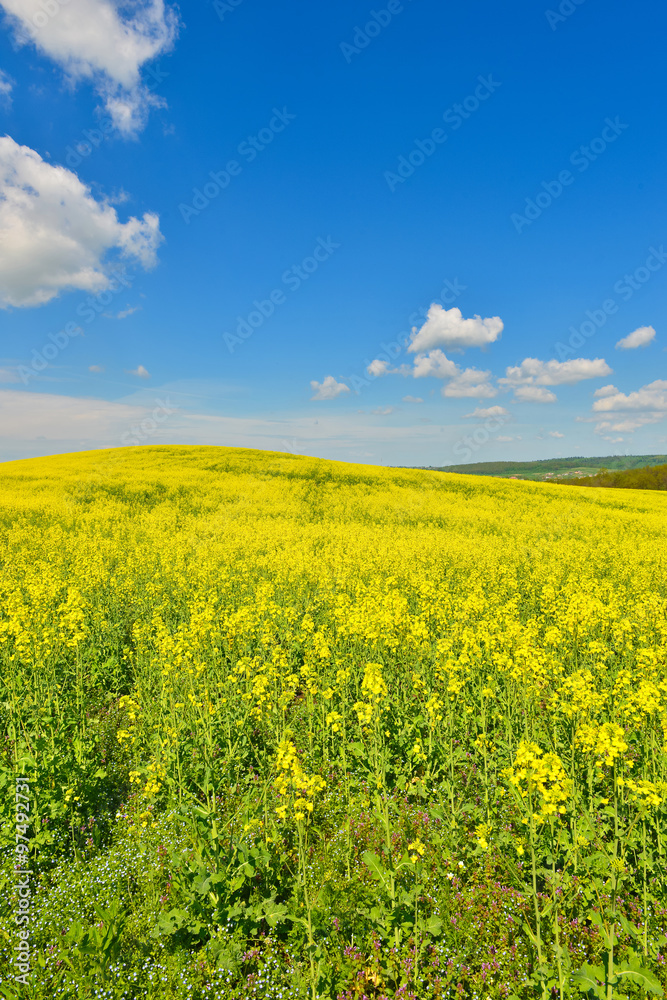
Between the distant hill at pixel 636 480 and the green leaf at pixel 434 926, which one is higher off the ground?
the distant hill at pixel 636 480

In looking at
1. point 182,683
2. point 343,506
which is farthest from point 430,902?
point 343,506

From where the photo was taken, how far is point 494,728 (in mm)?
6852

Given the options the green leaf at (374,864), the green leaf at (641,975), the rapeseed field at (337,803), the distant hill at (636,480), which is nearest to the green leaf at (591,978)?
the rapeseed field at (337,803)

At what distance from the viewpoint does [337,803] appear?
557 centimetres

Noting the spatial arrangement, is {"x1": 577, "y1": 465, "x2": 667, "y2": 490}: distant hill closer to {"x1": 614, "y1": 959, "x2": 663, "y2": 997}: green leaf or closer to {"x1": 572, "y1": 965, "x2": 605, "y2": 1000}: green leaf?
{"x1": 614, "y1": 959, "x2": 663, "y2": 997}: green leaf

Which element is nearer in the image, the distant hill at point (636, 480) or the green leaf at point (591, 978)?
the green leaf at point (591, 978)

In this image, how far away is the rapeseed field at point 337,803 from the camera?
12.1ft

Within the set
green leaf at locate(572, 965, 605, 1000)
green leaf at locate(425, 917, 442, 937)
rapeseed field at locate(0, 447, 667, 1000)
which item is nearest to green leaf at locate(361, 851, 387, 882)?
rapeseed field at locate(0, 447, 667, 1000)

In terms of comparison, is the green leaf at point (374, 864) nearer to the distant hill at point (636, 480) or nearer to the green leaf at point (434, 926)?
the green leaf at point (434, 926)

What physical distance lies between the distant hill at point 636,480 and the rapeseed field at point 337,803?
92532 mm

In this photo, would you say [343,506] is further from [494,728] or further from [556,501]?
[494,728]

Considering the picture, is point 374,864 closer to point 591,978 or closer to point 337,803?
point 337,803

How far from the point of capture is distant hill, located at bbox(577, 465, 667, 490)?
84.0 metres

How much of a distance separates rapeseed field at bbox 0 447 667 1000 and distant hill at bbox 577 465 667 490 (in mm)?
92532
